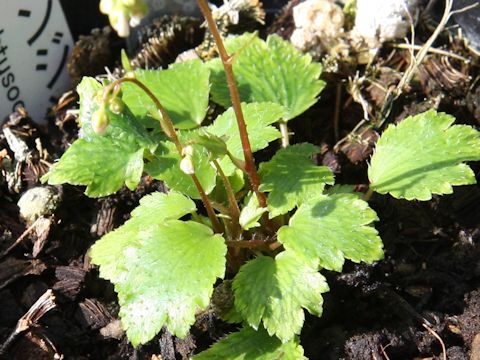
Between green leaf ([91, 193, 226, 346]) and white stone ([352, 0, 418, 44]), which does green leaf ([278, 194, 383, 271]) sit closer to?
green leaf ([91, 193, 226, 346])

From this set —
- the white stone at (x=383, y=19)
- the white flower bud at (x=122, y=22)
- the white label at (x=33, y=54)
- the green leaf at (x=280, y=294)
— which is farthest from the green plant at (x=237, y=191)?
the white label at (x=33, y=54)

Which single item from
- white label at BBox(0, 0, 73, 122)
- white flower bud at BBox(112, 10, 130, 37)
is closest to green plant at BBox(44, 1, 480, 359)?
white flower bud at BBox(112, 10, 130, 37)

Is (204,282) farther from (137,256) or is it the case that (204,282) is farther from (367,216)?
(367,216)

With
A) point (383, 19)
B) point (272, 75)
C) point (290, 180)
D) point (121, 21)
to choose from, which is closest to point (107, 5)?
point (121, 21)

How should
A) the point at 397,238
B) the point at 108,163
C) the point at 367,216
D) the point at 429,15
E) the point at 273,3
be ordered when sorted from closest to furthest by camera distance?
the point at 367,216
the point at 108,163
the point at 397,238
the point at 429,15
the point at 273,3

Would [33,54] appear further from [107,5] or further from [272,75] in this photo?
[107,5]

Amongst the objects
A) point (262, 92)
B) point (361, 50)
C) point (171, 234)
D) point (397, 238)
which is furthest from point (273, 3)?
point (171, 234)
